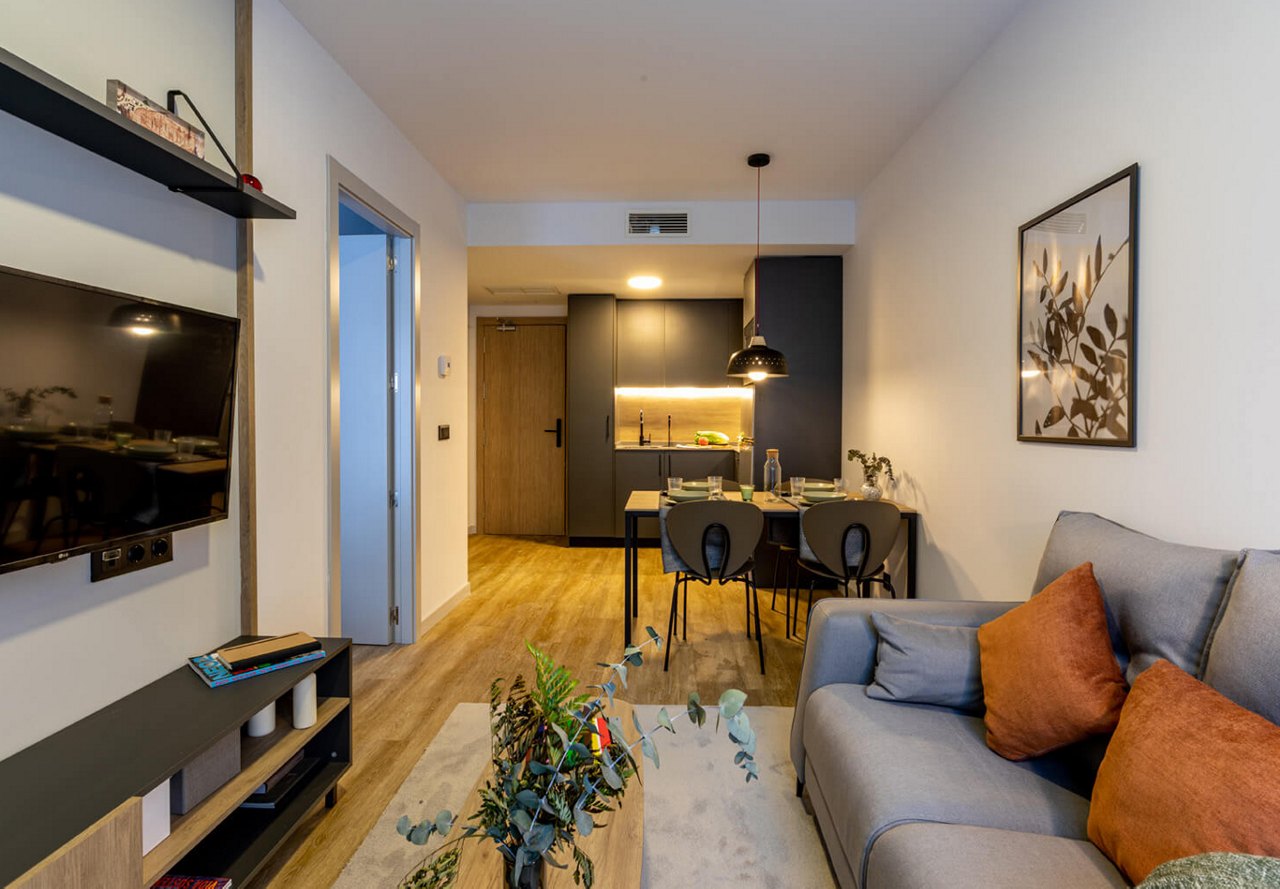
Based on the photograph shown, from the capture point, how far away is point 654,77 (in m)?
2.76

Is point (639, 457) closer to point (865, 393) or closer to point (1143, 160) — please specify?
point (865, 393)

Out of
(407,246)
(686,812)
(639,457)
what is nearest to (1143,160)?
(686,812)

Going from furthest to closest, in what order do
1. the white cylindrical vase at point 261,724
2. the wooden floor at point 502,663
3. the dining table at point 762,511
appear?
the dining table at point 762,511 < the wooden floor at point 502,663 < the white cylindrical vase at point 261,724

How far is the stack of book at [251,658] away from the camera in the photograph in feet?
5.71

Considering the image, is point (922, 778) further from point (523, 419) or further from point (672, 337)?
point (523, 419)

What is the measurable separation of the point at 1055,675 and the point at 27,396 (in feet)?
7.41

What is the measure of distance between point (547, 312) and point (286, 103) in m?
4.40

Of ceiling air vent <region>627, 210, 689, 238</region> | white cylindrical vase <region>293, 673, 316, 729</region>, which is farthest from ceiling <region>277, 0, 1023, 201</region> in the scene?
white cylindrical vase <region>293, 673, 316, 729</region>

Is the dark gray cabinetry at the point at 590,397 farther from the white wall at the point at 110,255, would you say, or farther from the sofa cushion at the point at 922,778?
the sofa cushion at the point at 922,778

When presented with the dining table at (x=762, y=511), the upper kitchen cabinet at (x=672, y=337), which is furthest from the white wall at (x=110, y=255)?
the upper kitchen cabinet at (x=672, y=337)

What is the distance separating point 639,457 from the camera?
240 inches

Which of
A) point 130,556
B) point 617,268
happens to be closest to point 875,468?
point 617,268

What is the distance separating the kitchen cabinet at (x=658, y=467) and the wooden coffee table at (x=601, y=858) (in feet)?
15.5

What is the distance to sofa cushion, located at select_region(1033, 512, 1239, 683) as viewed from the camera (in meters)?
1.30
